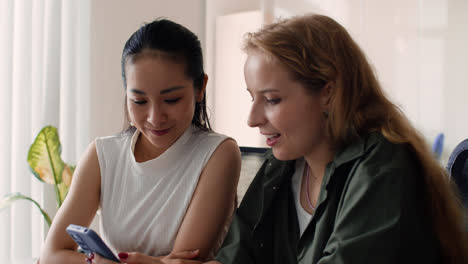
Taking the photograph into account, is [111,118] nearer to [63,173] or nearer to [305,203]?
[63,173]

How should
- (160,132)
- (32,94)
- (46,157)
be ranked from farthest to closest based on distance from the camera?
1. (32,94)
2. (46,157)
3. (160,132)

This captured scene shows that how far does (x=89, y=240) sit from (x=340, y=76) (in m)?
0.69

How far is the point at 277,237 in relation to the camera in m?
1.24

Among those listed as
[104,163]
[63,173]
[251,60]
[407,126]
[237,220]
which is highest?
[251,60]

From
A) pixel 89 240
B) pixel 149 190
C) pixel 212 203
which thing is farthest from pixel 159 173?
pixel 89 240

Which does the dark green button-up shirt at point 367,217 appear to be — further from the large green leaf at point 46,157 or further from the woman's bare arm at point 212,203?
the large green leaf at point 46,157

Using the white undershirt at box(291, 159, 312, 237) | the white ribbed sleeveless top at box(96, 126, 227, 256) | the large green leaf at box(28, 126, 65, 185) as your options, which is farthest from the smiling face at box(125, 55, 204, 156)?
the large green leaf at box(28, 126, 65, 185)

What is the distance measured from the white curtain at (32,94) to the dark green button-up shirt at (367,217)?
5.93ft

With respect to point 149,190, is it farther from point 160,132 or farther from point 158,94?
point 158,94

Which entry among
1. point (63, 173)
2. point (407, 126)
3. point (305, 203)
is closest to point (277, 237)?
point (305, 203)

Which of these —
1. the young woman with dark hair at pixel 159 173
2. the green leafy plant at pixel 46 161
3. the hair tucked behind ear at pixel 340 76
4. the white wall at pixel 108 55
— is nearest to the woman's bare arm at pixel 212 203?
the young woman with dark hair at pixel 159 173

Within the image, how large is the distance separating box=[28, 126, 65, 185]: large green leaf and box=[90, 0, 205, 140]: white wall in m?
0.72

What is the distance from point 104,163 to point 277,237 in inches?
24.0

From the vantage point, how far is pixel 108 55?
311 cm
